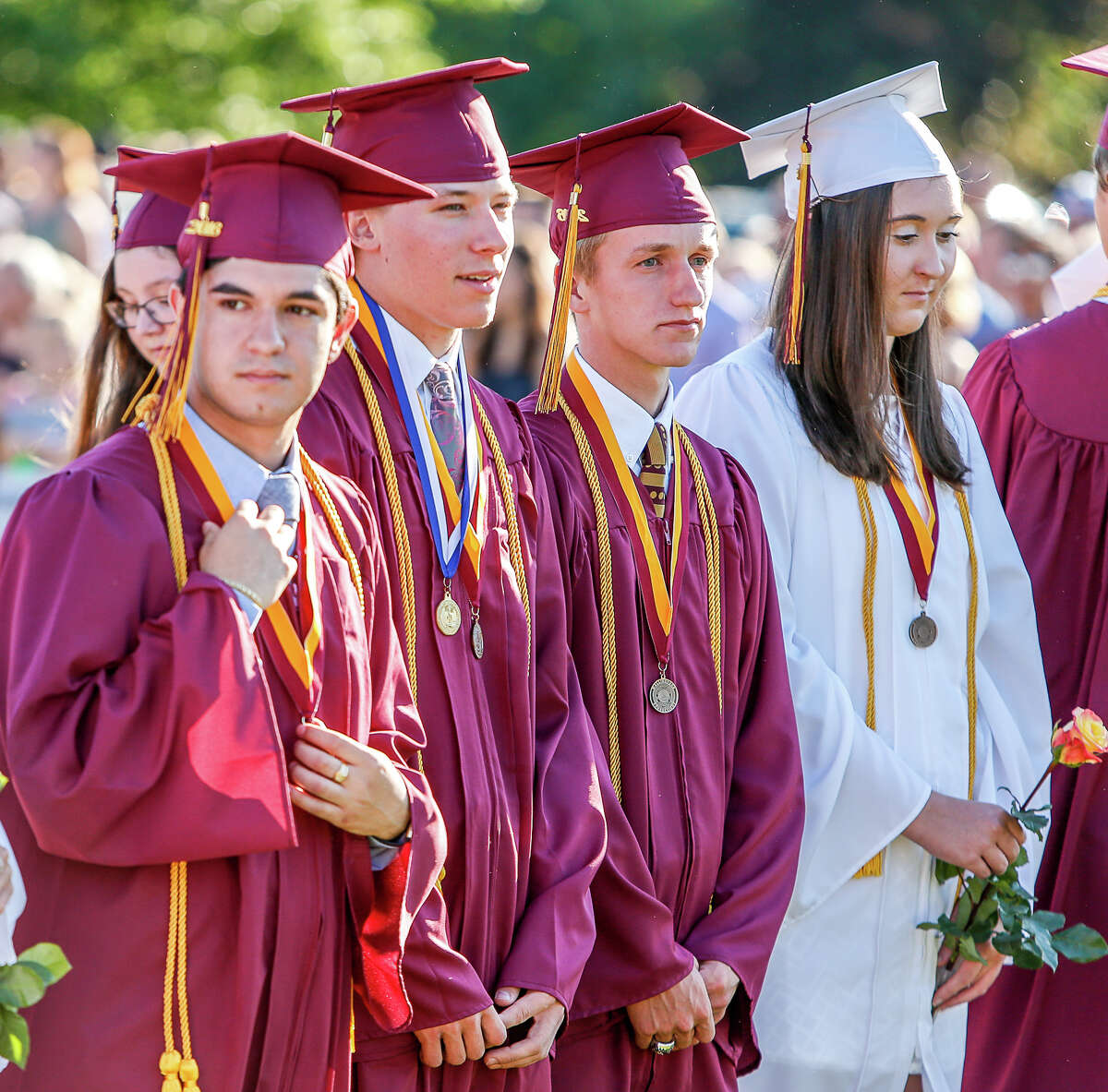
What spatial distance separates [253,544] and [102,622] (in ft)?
0.84

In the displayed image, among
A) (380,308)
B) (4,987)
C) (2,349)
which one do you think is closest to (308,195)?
(380,308)

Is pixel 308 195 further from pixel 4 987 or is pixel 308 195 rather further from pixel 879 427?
pixel 879 427

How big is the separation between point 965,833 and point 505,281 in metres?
3.36

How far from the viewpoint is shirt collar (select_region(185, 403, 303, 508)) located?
292cm

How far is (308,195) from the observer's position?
3012 millimetres

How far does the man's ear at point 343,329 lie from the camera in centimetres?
308

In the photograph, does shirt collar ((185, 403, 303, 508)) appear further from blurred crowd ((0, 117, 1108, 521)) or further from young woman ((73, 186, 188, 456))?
blurred crowd ((0, 117, 1108, 521))

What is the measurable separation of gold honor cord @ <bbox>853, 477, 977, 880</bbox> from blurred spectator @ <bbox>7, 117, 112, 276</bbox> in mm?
6412

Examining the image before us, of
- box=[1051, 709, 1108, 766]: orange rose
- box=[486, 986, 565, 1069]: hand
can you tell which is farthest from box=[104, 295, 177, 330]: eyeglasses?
box=[1051, 709, 1108, 766]: orange rose

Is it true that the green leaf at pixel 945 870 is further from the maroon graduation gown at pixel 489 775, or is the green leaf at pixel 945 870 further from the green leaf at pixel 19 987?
the green leaf at pixel 19 987

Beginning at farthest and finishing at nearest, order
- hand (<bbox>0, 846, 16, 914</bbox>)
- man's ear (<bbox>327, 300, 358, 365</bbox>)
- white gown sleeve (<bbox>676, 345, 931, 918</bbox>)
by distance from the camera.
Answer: white gown sleeve (<bbox>676, 345, 931, 918</bbox>) → man's ear (<bbox>327, 300, 358, 365</bbox>) → hand (<bbox>0, 846, 16, 914</bbox>)

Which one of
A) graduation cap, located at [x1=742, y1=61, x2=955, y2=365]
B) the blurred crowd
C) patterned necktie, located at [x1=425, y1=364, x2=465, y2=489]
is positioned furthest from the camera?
the blurred crowd

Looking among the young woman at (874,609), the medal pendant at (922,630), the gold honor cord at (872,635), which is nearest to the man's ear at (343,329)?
the young woman at (874,609)

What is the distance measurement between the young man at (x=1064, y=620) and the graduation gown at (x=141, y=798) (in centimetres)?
240
